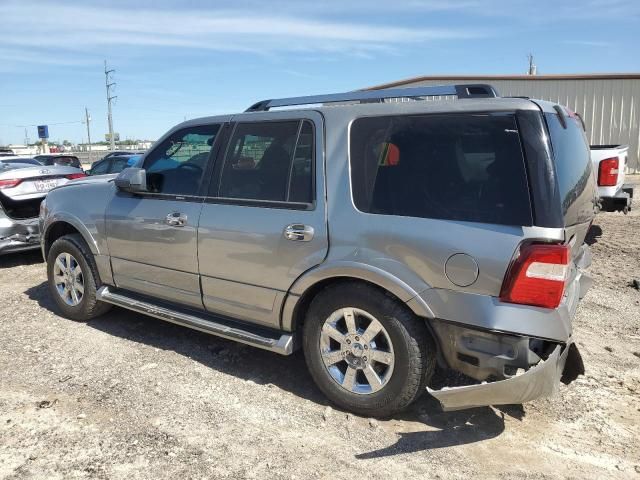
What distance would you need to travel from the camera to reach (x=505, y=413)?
3459 millimetres

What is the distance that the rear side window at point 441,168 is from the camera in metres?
2.82

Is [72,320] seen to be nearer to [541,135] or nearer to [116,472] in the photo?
[116,472]

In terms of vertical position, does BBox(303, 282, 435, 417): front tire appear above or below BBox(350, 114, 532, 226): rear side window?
below

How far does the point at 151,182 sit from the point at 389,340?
95.0 inches

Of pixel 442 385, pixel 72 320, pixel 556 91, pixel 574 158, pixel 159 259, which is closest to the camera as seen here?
pixel 574 158

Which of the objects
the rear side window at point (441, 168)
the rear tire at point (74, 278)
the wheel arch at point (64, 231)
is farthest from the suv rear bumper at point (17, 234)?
the rear side window at point (441, 168)

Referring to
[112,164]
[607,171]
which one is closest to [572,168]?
[607,171]

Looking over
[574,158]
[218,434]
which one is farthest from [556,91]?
[218,434]

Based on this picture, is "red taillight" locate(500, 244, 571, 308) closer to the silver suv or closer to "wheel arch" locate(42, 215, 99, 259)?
the silver suv

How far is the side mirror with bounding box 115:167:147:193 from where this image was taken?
4301 mm

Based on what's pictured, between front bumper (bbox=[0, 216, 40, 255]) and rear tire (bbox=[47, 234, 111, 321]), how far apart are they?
1.95 meters

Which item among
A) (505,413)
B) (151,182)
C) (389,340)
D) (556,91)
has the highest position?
(556,91)

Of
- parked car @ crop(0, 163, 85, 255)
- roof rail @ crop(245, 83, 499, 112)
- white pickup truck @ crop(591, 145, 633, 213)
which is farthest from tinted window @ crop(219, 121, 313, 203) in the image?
white pickup truck @ crop(591, 145, 633, 213)

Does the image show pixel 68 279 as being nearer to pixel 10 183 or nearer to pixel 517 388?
pixel 10 183
